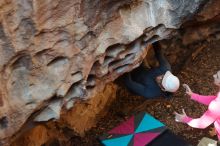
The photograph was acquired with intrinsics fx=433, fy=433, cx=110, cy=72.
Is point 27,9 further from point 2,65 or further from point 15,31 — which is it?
point 2,65

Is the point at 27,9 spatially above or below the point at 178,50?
above

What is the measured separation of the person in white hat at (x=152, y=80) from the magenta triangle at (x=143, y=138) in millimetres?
287

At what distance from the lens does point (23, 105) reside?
6.64 ft

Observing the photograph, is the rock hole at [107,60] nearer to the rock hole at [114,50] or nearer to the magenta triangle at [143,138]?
the rock hole at [114,50]

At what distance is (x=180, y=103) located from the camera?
3.44m

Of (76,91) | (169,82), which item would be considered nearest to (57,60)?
(76,91)

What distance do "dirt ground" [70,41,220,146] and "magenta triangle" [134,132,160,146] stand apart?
0.37 meters

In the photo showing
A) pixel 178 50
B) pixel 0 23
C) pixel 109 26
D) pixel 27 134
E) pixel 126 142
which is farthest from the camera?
pixel 178 50

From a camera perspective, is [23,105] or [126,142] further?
[126,142]

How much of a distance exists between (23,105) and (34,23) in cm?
41

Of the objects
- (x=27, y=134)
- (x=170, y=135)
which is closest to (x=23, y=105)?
(x=27, y=134)

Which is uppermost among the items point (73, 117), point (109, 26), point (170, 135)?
point (109, 26)

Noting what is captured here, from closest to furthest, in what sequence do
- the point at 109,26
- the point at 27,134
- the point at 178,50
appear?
the point at 109,26, the point at 27,134, the point at 178,50

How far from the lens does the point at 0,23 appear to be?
1.75 metres
